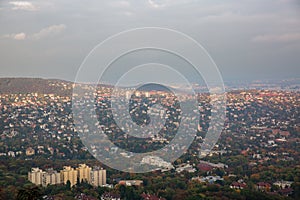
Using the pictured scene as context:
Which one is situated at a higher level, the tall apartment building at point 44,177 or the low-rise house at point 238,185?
the tall apartment building at point 44,177

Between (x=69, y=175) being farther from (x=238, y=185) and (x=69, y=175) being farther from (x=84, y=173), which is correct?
(x=238, y=185)

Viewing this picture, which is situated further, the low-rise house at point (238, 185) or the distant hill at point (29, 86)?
the distant hill at point (29, 86)

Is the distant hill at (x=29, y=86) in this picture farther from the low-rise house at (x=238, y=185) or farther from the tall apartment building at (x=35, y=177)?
the low-rise house at (x=238, y=185)

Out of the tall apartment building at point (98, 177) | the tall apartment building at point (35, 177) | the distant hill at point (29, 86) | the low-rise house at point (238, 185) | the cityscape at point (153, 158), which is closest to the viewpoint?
the cityscape at point (153, 158)

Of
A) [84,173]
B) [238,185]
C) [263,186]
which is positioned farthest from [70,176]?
[263,186]

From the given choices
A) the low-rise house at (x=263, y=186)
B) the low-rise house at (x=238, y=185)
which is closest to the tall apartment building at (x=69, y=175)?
the low-rise house at (x=238, y=185)

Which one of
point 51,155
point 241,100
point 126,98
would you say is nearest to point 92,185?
point 126,98

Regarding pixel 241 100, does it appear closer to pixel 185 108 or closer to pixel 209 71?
pixel 185 108
